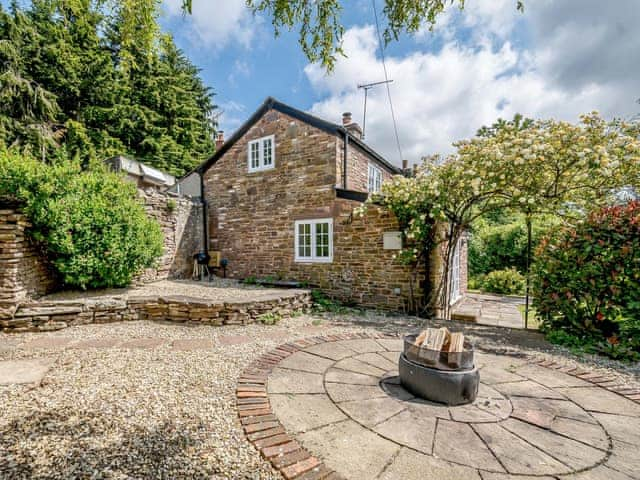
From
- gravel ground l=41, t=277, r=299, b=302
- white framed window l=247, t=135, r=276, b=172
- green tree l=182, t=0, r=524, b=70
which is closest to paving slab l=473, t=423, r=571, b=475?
green tree l=182, t=0, r=524, b=70

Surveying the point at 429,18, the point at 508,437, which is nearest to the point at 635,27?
the point at 429,18

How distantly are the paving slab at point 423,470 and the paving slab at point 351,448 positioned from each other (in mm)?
61

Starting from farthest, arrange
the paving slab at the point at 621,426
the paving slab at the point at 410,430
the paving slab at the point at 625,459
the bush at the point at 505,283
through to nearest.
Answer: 1. the bush at the point at 505,283
2. the paving slab at the point at 621,426
3. the paving slab at the point at 410,430
4. the paving slab at the point at 625,459

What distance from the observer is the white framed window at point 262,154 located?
377 inches

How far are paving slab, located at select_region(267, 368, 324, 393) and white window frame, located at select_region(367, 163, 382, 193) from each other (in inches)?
302

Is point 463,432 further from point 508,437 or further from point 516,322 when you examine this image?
point 516,322

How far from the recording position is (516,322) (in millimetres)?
6871

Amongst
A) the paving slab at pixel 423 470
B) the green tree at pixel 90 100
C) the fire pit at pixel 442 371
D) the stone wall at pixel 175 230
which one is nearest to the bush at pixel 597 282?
the fire pit at pixel 442 371

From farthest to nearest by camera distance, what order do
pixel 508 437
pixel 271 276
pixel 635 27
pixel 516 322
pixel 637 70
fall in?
pixel 271 276, pixel 516 322, pixel 637 70, pixel 635 27, pixel 508 437

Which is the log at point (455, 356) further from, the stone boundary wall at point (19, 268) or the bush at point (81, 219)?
the stone boundary wall at point (19, 268)

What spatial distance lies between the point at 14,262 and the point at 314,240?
6.08 metres

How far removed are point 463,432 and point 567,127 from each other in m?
5.27

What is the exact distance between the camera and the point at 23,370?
3.24 metres

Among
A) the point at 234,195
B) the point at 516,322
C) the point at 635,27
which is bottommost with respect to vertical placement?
the point at 516,322
